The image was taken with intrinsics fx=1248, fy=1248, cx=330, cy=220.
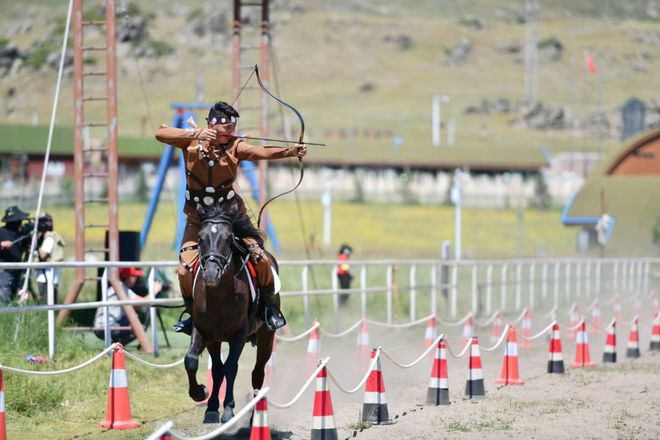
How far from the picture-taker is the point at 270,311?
38.7 ft

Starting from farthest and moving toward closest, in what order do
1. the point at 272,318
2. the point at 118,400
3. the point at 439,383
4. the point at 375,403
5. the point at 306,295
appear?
the point at 306,295
the point at 439,383
the point at 375,403
the point at 118,400
the point at 272,318

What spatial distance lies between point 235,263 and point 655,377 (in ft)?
26.3

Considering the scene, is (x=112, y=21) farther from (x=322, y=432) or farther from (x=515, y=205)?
(x=515, y=205)

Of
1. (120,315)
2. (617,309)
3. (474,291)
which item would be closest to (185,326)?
(120,315)

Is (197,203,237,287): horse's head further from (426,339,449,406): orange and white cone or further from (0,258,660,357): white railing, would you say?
(0,258,660,357): white railing

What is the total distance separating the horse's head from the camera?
34.8 ft

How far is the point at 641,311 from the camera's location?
3058 cm

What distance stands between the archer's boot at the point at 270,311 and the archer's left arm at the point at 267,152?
1.29 meters

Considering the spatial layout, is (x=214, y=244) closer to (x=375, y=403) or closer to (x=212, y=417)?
(x=212, y=417)

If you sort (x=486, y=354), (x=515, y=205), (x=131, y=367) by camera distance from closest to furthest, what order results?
(x=131, y=367)
(x=486, y=354)
(x=515, y=205)

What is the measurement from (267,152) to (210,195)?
2.09ft

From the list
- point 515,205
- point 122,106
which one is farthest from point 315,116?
point 515,205

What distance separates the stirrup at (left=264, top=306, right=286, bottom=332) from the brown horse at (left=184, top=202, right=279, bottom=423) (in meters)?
0.24

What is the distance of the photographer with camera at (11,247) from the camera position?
15.9 meters
